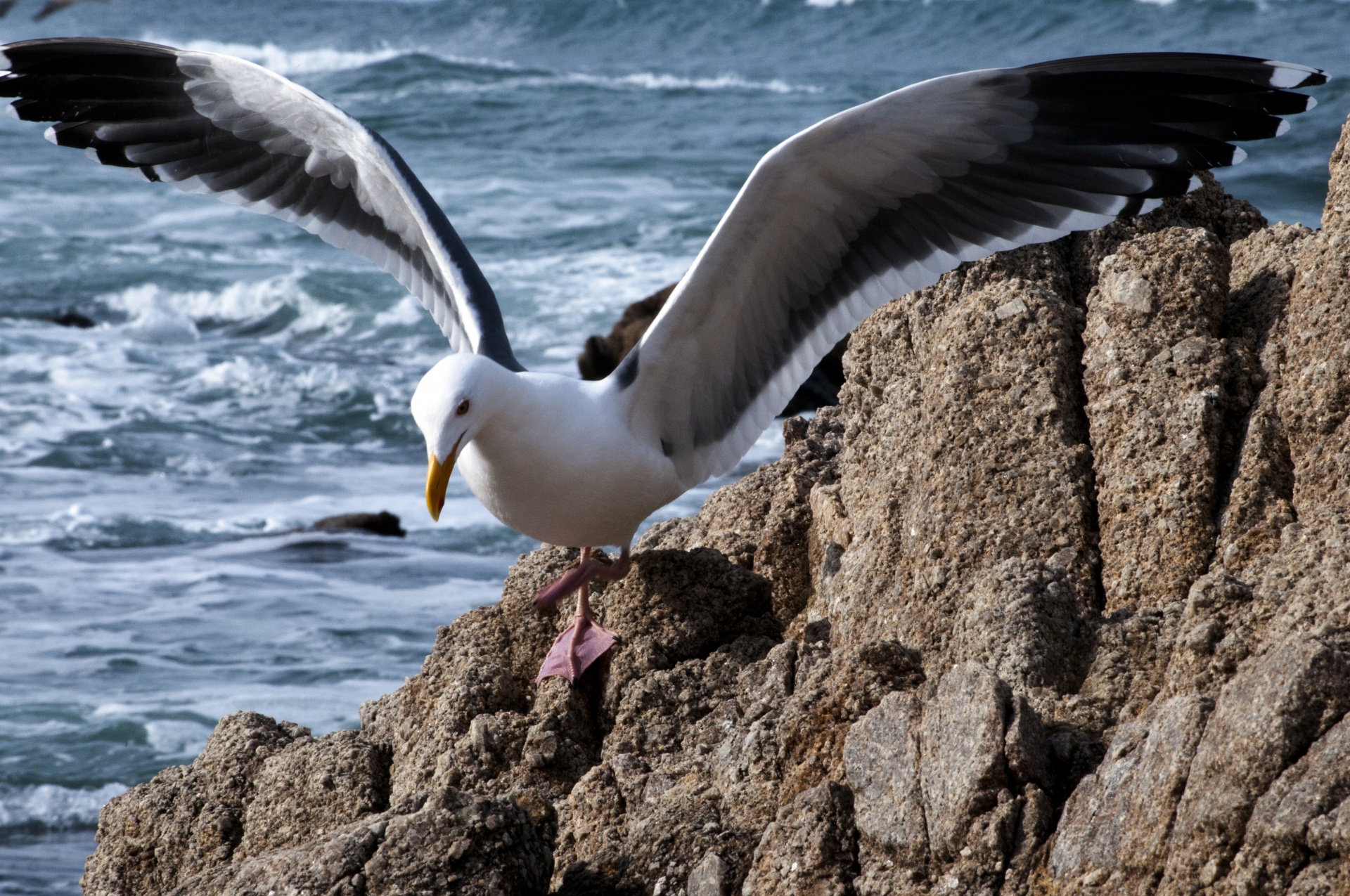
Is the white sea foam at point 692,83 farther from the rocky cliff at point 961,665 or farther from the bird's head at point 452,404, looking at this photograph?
the bird's head at point 452,404

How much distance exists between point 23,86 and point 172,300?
12646mm

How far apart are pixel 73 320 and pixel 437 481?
1466 centimetres

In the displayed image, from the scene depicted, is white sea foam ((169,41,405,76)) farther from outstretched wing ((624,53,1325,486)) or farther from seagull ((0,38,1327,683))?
outstretched wing ((624,53,1325,486))

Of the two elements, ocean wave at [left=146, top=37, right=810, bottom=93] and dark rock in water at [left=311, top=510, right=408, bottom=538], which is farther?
ocean wave at [left=146, top=37, right=810, bottom=93]

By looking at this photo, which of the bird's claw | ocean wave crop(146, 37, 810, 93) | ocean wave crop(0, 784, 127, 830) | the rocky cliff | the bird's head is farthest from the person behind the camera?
ocean wave crop(146, 37, 810, 93)

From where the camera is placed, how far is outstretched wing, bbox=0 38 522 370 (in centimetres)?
565

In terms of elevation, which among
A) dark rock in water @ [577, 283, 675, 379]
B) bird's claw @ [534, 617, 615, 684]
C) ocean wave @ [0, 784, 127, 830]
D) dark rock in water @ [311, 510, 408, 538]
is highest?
bird's claw @ [534, 617, 615, 684]

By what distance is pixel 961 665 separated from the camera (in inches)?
123

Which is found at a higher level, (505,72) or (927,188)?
(505,72)

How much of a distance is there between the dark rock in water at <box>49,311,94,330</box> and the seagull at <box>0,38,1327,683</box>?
11879 mm

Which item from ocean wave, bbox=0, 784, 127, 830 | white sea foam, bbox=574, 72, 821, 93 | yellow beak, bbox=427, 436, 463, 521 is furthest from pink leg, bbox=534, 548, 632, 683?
white sea foam, bbox=574, 72, 821, 93

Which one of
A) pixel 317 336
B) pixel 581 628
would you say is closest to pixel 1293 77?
pixel 581 628

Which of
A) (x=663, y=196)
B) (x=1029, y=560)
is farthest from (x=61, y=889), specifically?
(x=663, y=196)

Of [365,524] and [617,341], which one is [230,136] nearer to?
[365,524]
